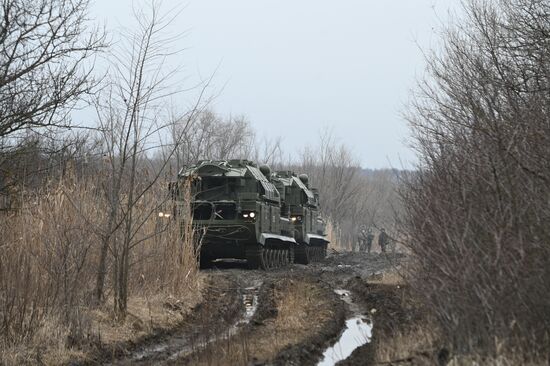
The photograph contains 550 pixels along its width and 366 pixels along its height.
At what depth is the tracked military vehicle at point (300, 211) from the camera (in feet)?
96.7

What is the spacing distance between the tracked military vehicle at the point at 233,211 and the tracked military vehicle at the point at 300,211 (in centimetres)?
492

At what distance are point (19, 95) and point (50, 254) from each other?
2.13m

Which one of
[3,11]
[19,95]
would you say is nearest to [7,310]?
[19,95]

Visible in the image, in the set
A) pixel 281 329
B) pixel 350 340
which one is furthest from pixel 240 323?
pixel 350 340

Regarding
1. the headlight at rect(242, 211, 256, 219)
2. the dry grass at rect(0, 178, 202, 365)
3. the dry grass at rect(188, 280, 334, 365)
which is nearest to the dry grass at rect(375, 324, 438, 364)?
the dry grass at rect(188, 280, 334, 365)

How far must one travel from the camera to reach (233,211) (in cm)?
2253

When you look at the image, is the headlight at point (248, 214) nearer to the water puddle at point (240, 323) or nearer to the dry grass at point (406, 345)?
the water puddle at point (240, 323)

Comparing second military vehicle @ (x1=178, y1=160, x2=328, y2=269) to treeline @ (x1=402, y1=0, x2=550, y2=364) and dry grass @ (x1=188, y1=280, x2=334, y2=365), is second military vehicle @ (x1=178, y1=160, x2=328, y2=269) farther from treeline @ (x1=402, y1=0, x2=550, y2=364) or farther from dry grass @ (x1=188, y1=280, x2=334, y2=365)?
treeline @ (x1=402, y1=0, x2=550, y2=364)

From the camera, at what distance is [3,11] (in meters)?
11.2

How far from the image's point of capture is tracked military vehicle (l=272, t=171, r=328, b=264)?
29484mm

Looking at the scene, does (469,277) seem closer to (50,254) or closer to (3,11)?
(50,254)

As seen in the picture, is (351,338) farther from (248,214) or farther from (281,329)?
(248,214)

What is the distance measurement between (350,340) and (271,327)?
140 cm

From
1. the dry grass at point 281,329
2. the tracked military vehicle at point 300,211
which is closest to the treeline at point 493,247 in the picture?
the dry grass at point 281,329
